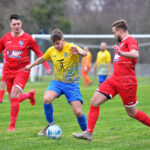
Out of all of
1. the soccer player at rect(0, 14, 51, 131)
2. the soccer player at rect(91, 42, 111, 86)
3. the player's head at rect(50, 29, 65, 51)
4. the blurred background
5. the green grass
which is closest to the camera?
the green grass

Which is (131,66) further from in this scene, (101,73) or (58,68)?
(101,73)

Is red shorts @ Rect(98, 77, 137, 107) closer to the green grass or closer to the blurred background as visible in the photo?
the green grass

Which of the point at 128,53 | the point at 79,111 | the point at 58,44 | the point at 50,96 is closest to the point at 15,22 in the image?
the point at 58,44

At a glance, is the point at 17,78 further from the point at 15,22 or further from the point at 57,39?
the point at 57,39

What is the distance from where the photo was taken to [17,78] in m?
7.24

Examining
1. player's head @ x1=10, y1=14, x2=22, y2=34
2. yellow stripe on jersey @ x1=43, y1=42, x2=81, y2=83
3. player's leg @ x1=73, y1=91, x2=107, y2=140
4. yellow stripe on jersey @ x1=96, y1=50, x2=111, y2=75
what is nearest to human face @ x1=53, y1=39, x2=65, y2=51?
yellow stripe on jersey @ x1=43, y1=42, x2=81, y2=83

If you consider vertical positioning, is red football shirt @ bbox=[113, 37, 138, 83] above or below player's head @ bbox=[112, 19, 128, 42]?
below

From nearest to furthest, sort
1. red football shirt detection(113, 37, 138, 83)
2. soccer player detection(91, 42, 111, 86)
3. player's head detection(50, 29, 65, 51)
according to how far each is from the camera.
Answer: red football shirt detection(113, 37, 138, 83), player's head detection(50, 29, 65, 51), soccer player detection(91, 42, 111, 86)

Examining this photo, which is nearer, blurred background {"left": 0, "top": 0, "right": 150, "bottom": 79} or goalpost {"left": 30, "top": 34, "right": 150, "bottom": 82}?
goalpost {"left": 30, "top": 34, "right": 150, "bottom": 82}

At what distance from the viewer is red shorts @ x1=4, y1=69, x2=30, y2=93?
23.6ft

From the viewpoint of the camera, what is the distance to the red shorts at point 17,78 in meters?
7.20

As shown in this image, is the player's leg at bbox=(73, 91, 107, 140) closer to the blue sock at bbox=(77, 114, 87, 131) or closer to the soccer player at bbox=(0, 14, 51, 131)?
the blue sock at bbox=(77, 114, 87, 131)

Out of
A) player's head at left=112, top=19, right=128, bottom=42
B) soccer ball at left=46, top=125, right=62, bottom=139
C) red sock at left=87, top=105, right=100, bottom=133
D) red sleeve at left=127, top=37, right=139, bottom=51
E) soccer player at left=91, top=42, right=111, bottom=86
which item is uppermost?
player's head at left=112, top=19, right=128, bottom=42

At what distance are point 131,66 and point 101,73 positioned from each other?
9.49 m
